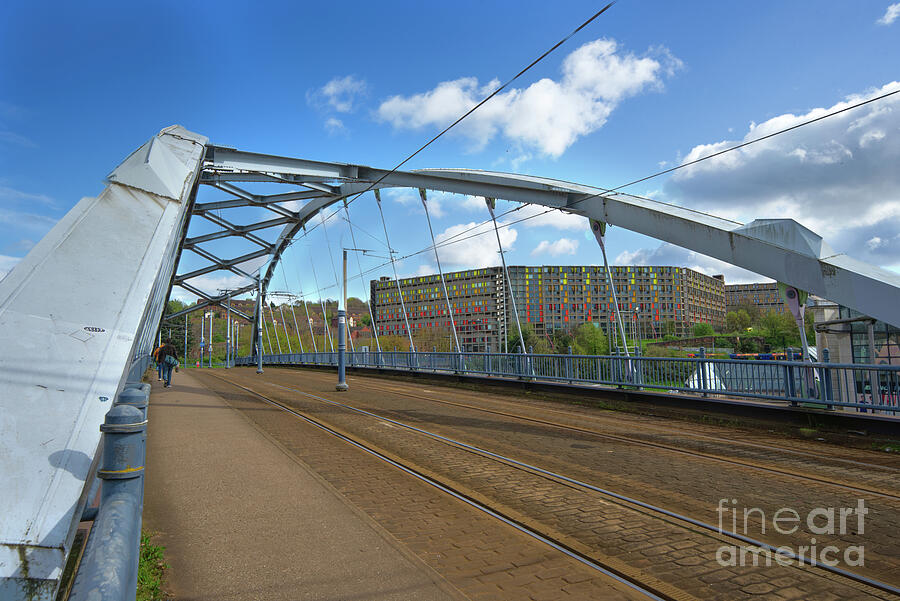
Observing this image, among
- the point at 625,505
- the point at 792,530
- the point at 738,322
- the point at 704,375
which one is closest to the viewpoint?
the point at 792,530

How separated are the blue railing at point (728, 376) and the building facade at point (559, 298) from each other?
10938 centimetres

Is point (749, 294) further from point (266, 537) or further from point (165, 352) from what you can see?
point (266, 537)

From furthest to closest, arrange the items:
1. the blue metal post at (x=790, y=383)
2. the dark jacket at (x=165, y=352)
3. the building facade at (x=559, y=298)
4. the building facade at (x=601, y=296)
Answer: the building facade at (x=601, y=296), the building facade at (x=559, y=298), the dark jacket at (x=165, y=352), the blue metal post at (x=790, y=383)

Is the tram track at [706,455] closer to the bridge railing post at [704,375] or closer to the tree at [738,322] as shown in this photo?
the bridge railing post at [704,375]

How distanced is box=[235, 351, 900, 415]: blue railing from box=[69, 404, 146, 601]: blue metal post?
1060 cm

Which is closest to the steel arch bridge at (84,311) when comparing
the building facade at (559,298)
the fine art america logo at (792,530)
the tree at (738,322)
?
the fine art america logo at (792,530)

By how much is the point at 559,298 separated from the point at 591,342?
129ft

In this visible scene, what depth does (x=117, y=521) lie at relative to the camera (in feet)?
6.62

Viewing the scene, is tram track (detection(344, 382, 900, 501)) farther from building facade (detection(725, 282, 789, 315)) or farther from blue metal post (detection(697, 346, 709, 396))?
building facade (detection(725, 282, 789, 315))

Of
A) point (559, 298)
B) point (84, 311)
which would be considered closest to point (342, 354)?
point (84, 311)

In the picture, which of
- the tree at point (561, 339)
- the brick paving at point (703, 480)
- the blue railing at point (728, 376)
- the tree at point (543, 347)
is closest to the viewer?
the brick paving at point (703, 480)

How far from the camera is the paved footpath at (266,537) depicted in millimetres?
3477

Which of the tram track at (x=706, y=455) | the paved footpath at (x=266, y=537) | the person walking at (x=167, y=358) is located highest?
the person walking at (x=167, y=358)

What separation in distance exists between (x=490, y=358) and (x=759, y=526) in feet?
52.0
